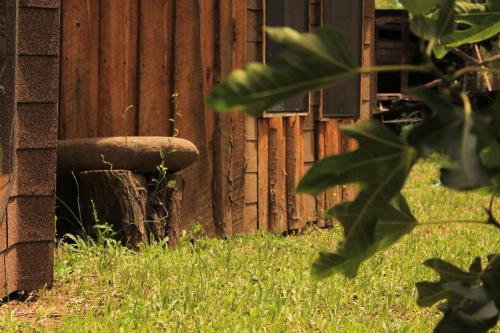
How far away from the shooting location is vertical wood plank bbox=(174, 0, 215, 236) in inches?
263

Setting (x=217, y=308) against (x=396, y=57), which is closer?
(x=217, y=308)

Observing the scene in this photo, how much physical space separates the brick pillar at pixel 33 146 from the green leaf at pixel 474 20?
3689 mm

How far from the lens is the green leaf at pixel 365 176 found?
75cm

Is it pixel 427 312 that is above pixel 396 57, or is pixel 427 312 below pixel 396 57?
below

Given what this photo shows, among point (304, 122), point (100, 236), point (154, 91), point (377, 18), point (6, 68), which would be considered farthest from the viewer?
point (377, 18)

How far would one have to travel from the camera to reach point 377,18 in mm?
23328

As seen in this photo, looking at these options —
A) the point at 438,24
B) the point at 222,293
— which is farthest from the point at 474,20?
the point at 222,293

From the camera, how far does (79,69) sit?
20.3 ft

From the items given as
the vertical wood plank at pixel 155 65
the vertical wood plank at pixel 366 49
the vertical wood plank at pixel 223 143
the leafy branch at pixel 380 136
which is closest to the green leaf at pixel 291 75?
the leafy branch at pixel 380 136

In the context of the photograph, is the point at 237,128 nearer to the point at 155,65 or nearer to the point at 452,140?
the point at 155,65

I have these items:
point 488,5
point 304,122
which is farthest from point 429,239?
point 488,5

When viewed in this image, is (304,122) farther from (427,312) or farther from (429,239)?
(427,312)

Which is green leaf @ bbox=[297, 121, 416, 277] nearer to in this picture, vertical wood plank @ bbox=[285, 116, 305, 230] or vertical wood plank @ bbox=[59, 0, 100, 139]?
vertical wood plank @ bbox=[59, 0, 100, 139]

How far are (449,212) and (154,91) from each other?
400 centimetres
